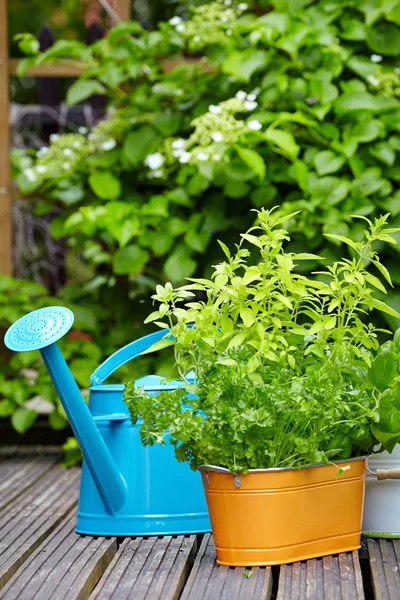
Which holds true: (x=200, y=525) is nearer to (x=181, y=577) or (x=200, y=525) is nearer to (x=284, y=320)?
(x=181, y=577)

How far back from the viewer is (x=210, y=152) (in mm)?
2379

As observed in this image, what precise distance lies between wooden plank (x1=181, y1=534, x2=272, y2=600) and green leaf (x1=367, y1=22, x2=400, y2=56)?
65.4 inches

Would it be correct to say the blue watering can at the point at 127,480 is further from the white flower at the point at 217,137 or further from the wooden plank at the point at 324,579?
the white flower at the point at 217,137

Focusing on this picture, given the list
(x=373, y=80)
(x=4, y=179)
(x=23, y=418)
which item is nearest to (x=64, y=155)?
(x=4, y=179)

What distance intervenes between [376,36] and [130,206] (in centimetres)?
86

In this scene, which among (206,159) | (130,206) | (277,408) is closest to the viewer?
(277,408)

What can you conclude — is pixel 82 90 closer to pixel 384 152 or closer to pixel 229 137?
pixel 229 137

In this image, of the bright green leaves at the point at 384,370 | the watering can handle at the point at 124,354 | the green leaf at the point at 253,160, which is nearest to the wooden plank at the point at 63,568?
the watering can handle at the point at 124,354

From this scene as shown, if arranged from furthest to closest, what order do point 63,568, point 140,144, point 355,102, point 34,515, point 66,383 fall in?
point 140,144 < point 355,102 < point 34,515 < point 66,383 < point 63,568

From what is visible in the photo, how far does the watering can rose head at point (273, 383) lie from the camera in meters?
1.32

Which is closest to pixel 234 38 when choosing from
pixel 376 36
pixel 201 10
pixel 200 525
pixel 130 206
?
pixel 201 10

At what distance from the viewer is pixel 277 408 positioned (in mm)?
1314

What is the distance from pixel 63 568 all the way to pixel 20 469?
A: 1065 millimetres

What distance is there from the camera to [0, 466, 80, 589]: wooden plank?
1.48 metres
